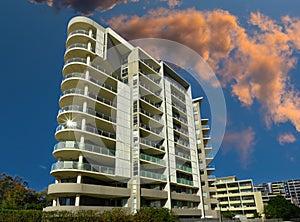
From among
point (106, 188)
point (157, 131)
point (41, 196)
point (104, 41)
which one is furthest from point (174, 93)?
point (41, 196)

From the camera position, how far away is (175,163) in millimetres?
42156

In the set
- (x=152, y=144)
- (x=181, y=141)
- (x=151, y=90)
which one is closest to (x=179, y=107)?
(x=181, y=141)

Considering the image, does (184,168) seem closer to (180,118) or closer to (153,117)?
(180,118)

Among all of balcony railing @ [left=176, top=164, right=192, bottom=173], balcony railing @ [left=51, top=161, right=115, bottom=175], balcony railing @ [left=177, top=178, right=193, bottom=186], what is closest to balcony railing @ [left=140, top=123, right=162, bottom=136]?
balcony railing @ [left=176, top=164, right=192, bottom=173]

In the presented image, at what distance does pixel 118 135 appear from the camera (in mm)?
34188

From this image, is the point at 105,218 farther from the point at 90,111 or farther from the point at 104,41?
the point at 104,41

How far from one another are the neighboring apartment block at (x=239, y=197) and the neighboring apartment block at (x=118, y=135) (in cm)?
4385

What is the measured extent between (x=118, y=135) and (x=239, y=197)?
233ft

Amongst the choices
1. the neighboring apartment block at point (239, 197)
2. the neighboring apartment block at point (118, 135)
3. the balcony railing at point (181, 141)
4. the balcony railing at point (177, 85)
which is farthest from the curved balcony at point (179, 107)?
the neighboring apartment block at point (239, 197)

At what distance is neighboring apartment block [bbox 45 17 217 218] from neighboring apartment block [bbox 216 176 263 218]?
144ft

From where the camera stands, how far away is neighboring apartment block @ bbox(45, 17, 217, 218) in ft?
95.9

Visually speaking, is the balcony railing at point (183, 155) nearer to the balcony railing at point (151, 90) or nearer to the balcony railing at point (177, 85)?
the balcony railing at point (151, 90)

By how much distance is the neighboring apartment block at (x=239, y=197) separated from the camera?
84.8 m

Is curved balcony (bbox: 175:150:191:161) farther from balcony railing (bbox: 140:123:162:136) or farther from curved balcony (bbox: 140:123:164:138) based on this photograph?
balcony railing (bbox: 140:123:162:136)
